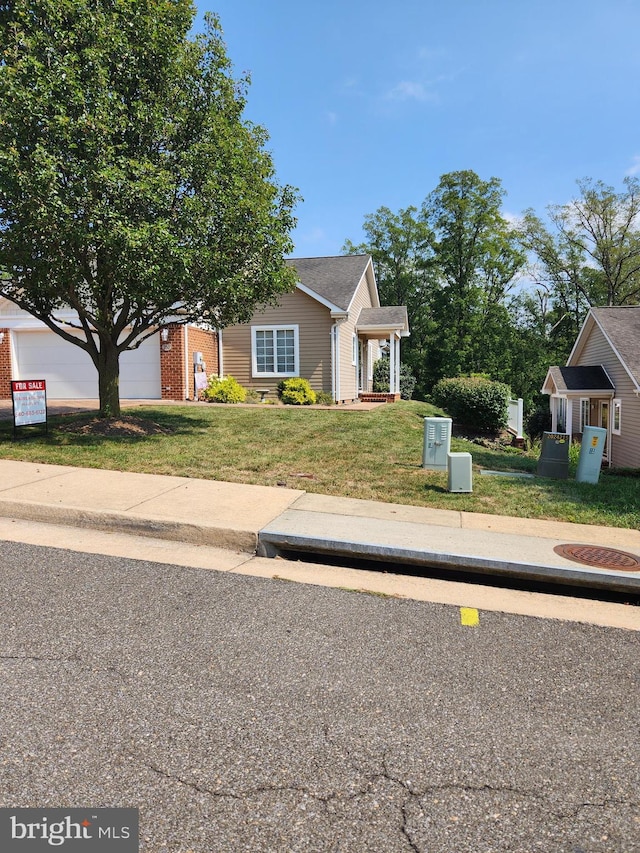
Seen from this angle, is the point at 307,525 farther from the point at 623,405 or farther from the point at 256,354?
the point at 623,405

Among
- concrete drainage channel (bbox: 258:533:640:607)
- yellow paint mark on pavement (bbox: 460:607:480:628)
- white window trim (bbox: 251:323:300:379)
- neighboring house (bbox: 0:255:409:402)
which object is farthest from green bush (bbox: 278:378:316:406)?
yellow paint mark on pavement (bbox: 460:607:480:628)

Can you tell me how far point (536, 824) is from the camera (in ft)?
7.23

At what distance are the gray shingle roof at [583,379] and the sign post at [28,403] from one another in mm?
18880

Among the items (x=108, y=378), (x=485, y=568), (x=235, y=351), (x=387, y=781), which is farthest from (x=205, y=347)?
(x=387, y=781)

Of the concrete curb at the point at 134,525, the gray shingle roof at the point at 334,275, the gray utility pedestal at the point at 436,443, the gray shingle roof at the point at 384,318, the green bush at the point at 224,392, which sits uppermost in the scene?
the gray shingle roof at the point at 334,275

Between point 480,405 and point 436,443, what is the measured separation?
1286 centimetres

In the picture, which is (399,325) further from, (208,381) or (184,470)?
(184,470)

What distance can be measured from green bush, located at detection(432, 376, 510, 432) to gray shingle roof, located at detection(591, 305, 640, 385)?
13.9 feet

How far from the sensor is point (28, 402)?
10289 mm

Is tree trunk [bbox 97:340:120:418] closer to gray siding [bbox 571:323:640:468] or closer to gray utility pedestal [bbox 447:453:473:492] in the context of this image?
gray utility pedestal [bbox 447:453:473:492]

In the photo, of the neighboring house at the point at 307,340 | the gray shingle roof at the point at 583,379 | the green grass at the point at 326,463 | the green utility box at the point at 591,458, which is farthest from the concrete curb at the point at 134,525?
the gray shingle roof at the point at 583,379

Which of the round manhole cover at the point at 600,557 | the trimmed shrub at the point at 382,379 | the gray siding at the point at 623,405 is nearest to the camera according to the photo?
the round manhole cover at the point at 600,557

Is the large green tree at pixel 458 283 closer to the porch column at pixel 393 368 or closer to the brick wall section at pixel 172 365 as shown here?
the porch column at pixel 393 368

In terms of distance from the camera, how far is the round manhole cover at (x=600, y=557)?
5.35 m
